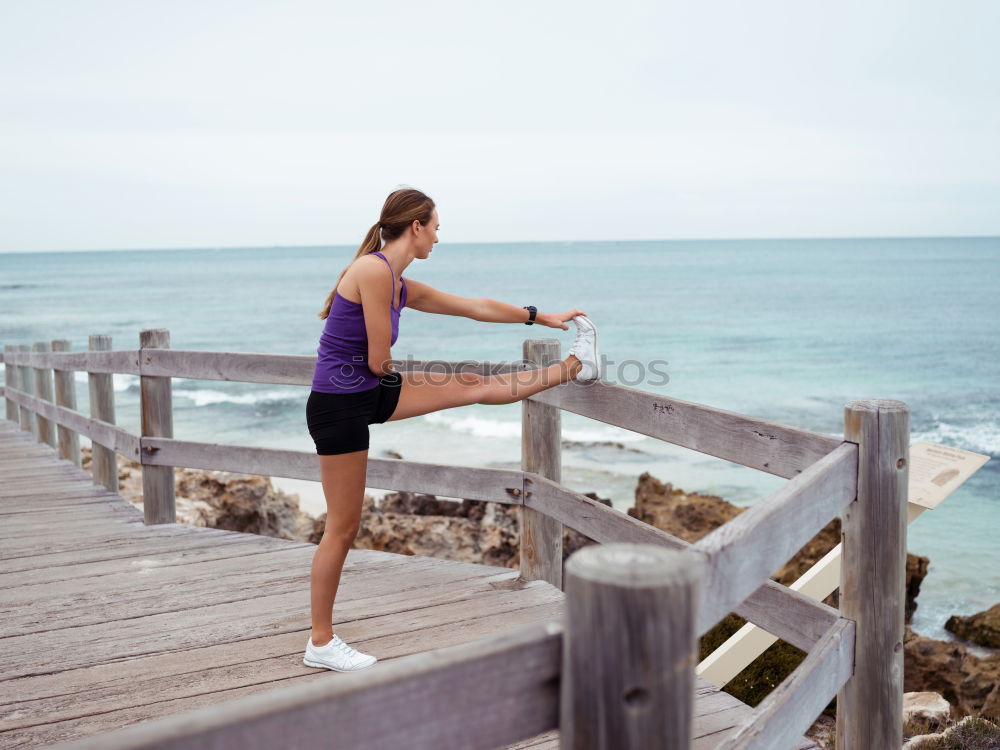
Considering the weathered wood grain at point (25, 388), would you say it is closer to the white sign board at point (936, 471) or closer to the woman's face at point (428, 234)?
the woman's face at point (428, 234)

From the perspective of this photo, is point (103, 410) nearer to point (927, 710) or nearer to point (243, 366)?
point (243, 366)

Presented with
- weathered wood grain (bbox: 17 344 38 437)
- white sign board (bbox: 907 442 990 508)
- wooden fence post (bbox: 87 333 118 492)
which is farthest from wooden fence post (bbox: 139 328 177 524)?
weathered wood grain (bbox: 17 344 38 437)

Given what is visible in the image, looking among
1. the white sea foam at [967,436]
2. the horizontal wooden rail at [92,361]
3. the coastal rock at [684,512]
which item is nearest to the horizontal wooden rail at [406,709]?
the horizontal wooden rail at [92,361]

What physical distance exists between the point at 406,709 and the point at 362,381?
221 centimetres

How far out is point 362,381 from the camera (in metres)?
3.18

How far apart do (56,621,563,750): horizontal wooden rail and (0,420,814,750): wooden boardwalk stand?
1688mm

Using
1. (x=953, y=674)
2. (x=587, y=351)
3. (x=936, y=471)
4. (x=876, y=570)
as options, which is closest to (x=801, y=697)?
(x=876, y=570)

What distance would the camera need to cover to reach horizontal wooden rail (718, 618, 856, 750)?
184 centimetres

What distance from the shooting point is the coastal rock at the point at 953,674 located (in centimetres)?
657

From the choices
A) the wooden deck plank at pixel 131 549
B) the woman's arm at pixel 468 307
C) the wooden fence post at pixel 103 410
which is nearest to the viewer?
the woman's arm at pixel 468 307

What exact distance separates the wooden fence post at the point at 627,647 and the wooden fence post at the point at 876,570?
1.32m

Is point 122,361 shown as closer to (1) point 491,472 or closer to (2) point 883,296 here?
(1) point 491,472

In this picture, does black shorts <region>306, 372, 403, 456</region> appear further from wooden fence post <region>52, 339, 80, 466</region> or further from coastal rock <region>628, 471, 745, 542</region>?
coastal rock <region>628, 471, 745, 542</region>

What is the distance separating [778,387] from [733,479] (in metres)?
13.5
